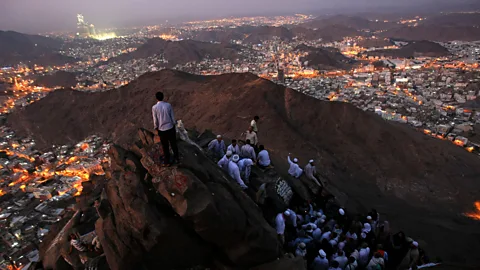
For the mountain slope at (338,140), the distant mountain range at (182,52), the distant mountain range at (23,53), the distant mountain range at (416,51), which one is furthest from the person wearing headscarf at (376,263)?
the distant mountain range at (23,53)

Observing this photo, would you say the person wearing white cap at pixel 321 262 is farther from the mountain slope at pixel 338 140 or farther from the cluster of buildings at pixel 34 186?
the cluster of buildings at pixel 34 186

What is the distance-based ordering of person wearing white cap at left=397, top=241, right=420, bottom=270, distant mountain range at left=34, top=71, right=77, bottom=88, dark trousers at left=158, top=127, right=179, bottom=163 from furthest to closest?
1. distant mountain range at left=34, top=71, right=77, bottom=88
2. person wearing white cap at left=397, top=241, right=420, bottom=270
3. dark trousers at left=158, top=127, right=179, bottom=163

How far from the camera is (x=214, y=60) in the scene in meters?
112

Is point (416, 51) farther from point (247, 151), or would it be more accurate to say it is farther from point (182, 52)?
point (247, 151)

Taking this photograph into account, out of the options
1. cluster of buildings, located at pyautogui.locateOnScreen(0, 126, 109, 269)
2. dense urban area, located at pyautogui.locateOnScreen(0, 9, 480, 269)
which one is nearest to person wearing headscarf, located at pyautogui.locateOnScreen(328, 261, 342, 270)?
dense urban area, located at pyautogui.locateOnScreen(0, 9, 480, 269)

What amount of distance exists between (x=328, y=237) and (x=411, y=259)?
3725 millimetres

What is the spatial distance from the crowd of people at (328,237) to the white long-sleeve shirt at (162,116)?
40 cm

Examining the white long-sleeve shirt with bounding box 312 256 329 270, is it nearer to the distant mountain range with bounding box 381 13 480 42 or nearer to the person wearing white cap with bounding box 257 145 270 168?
the person wearing white cap with bounding box 257 145 270 168

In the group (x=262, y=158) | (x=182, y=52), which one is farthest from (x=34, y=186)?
(x=182, y=52)

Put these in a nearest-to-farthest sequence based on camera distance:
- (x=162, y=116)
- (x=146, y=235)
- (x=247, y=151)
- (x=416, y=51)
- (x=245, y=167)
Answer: (x=162, y=116)
(x=146, y=235)
(x=245, y=167)
(x=247, y=151)
(x=416, y=51)

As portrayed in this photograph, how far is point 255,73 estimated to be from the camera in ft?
278

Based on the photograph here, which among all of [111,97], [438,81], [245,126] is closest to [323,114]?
[245,126]

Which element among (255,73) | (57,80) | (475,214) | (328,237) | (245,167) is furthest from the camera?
(57,80)

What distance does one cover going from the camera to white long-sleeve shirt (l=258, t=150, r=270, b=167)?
13.2 meters
